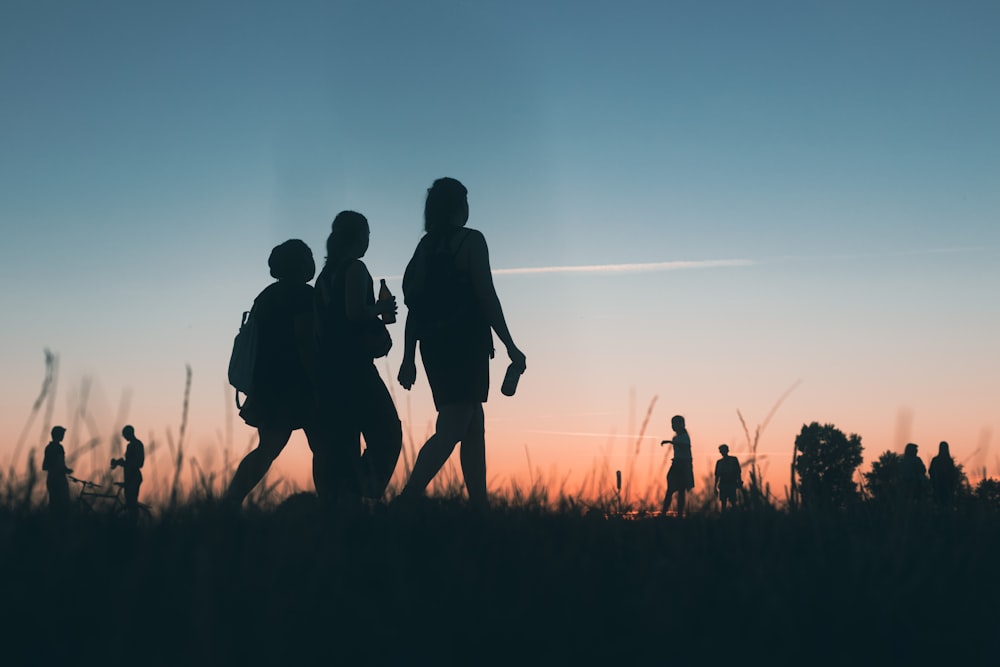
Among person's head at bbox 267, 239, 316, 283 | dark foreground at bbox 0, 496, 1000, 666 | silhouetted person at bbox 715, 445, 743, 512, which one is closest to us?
dark foreground at bbox 0, 496, 1000, 666

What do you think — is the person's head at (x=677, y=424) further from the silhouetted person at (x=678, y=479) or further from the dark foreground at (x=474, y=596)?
the dark foreground at (x=474, y=596)

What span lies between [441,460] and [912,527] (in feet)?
8.03

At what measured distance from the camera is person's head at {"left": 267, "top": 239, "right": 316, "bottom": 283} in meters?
6.15

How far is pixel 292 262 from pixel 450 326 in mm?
1367

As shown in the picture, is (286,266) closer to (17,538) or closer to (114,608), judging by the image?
(17,538)

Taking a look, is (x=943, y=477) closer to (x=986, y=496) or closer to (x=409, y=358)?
(x=986, y=496)

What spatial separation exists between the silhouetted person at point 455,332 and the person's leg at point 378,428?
0.19m

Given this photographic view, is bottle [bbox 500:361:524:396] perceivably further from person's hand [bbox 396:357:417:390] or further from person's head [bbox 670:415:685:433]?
person's head [bbox 670:415:685:433]

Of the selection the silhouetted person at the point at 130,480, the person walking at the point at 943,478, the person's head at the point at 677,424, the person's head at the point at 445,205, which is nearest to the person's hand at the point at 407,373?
the person's head at the point at 445,205

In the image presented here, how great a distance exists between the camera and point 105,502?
13.2 feet

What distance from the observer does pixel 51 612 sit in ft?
8.74

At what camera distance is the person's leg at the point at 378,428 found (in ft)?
18.4

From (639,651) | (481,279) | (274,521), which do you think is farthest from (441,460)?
(639,651)

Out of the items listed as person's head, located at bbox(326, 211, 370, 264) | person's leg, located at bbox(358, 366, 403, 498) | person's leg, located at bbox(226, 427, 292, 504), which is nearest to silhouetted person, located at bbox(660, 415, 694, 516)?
person's leg, located at bbox(358, 366, 403, 498)
